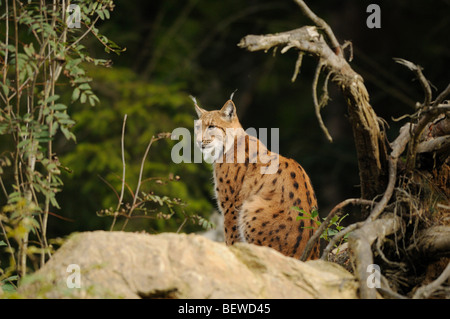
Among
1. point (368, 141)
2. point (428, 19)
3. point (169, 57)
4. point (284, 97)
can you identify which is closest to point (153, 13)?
point (169, 57)

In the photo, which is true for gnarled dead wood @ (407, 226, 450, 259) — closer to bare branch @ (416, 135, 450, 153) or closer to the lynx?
bare branch @ (416, 135, 450, 153)

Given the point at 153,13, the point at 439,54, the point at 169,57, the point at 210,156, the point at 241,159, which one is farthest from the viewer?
the point at 153,13

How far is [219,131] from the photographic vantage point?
736 centimetres

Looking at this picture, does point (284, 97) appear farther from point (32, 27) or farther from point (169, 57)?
point (32, 27)

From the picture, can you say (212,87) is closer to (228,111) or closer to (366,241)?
(228,111)

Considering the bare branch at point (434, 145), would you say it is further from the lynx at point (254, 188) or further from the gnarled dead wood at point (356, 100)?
the lynx at point (254, 188)

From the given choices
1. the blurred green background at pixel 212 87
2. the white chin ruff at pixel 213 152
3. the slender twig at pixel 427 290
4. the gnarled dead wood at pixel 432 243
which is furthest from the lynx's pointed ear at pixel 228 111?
the blurred green background at pixel 212 87

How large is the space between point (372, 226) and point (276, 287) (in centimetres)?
95

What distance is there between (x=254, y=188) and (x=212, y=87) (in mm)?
10104

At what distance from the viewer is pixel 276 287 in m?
4.22

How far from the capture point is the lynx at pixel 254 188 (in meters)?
6.32

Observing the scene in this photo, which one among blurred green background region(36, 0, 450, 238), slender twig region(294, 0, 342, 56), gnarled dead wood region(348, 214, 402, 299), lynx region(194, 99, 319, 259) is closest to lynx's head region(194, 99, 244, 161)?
lynx region(194, 99, 319, 259)
